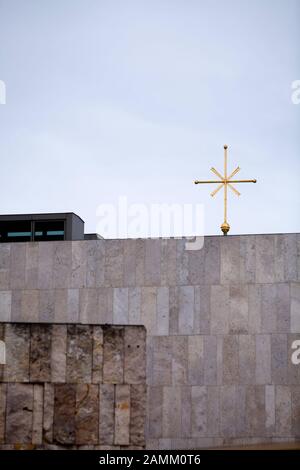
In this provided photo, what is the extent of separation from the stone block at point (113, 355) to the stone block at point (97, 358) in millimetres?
70

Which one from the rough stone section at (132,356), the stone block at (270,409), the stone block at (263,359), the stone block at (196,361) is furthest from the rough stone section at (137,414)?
the stone block at (263,359)

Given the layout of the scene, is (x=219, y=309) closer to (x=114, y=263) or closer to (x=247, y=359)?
Answer: (x=247, y=359)

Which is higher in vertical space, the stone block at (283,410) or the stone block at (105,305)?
the stone block at (105,305)

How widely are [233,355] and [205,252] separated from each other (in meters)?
3.94

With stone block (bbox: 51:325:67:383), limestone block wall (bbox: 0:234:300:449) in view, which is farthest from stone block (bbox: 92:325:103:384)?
limestone block wall (bbox: 0:234:300:449)

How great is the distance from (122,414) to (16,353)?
259cm

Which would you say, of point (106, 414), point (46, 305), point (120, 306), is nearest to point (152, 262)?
point (120, 306)

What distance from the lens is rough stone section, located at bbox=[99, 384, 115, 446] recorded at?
21.0 metres

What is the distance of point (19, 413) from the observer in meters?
20.8

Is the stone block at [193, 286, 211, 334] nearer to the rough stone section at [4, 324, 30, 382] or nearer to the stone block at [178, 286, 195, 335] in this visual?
the stone block at [178, 286, 195, 335]

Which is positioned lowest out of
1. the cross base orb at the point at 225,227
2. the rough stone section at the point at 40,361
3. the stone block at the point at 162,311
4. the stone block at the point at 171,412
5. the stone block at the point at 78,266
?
the stone block at the point at 171,412

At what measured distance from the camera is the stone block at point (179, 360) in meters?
36.1

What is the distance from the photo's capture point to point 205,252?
121ft

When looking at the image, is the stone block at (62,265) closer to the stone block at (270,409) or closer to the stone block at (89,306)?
the stone block at (89,306)
